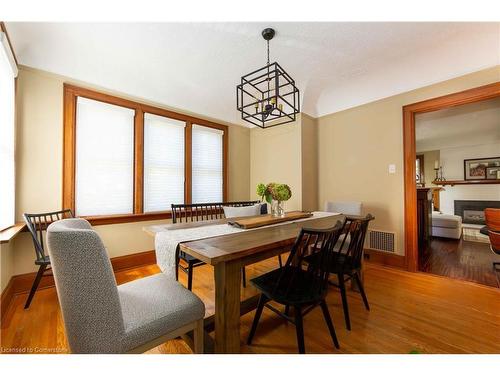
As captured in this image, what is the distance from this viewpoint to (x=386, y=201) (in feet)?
9.59

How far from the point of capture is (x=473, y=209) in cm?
546

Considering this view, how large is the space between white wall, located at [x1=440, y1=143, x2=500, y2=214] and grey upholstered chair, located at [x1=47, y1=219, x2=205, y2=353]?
302 inches

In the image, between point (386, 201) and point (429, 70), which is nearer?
point (429, 70)

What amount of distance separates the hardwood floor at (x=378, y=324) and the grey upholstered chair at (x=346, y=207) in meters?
0.86

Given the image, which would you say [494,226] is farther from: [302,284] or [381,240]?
[302,284]

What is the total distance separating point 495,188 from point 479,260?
12.1ft

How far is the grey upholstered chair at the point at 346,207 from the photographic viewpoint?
265cm

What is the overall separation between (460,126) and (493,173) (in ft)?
6.71

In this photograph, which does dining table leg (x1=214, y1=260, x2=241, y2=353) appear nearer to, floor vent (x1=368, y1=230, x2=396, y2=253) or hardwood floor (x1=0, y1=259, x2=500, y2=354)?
hardwood floor (x1=0, y1=259, x2=500, y2=354)

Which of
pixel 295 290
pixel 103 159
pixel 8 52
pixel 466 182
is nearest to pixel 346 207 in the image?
pixel 295 290

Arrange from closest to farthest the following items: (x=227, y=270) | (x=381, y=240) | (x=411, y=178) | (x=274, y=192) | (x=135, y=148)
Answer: (x=227, y=270) → (x=274, y=192) → (x=411, y=178) → (x=135, y=148) → (x=381, y=240)

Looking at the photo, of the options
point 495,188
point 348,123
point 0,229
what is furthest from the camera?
point 495,188

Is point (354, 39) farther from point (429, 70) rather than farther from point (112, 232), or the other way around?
point (112, 232)
